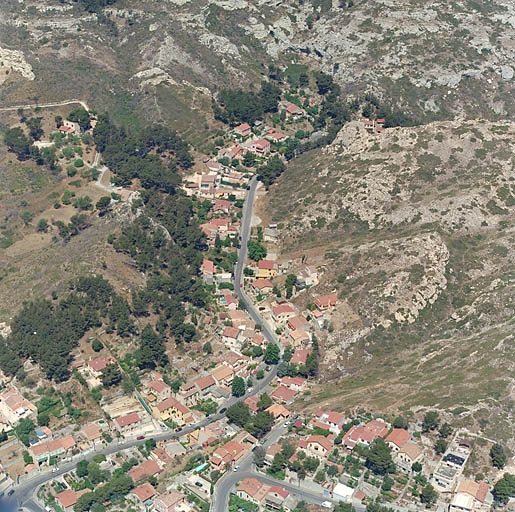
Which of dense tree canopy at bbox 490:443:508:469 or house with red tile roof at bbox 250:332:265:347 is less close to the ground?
house with red tile roof at bbox 250:332:265:347

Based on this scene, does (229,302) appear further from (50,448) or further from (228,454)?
(50,448)

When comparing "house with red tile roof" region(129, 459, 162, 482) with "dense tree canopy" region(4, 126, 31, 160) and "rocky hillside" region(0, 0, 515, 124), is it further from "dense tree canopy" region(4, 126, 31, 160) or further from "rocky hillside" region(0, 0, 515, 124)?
"rocky hillside" region(0, 0, 515, 124)

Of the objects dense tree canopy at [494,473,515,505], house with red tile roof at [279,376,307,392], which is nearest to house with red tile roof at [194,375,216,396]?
house with red tile roof at [279,376,307,392]

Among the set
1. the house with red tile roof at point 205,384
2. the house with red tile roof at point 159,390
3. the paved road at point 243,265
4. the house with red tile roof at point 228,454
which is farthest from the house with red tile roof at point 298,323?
the house with red tile roof at point 228,454

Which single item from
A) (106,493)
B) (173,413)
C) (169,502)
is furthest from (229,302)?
(106,493)

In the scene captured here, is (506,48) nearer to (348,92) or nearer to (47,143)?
(348,92)
